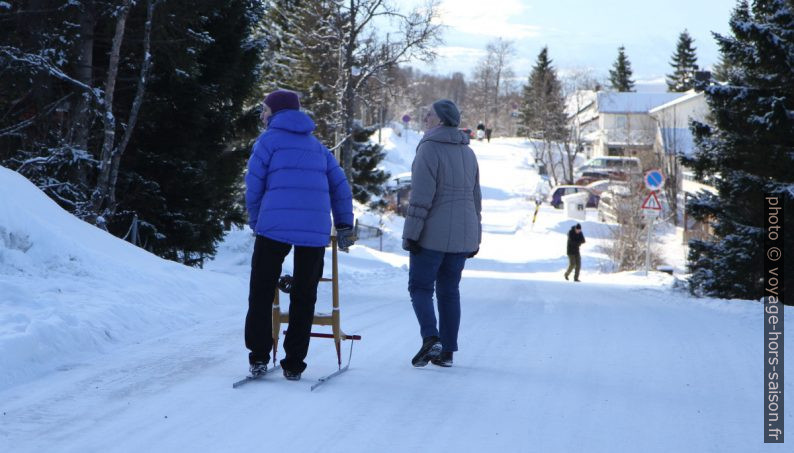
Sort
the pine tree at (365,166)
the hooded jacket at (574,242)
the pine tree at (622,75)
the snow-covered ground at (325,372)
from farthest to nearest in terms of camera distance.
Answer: the pine tree at (622,75) → the pine tree at (365,166) → the hooded jacket at (574,242) → the snow-covered ground at (325,372)

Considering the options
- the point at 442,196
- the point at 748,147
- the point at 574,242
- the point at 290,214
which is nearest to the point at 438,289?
the point at 442,196

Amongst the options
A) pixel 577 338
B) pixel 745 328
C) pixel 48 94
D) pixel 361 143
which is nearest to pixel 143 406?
pixel 577 338

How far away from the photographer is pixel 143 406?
5.37m

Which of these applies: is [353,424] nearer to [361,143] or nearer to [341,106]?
[341,106]

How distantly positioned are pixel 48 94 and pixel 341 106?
18.8 m

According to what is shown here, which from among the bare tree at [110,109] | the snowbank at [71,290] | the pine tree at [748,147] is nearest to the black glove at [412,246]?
the snowbank at [71,290]

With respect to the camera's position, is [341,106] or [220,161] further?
[341,106]

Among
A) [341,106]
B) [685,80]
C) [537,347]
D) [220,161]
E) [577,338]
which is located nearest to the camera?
[537,347]

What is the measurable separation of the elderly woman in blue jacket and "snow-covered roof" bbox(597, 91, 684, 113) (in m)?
91.3

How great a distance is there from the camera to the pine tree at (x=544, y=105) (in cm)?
8075

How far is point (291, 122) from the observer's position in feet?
20.2

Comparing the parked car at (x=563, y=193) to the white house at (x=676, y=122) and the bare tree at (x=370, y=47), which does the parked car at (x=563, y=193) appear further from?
the bare tree at (x=370, y=47)

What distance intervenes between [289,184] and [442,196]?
1.38 metres

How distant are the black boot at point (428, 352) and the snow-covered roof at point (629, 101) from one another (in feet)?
297
